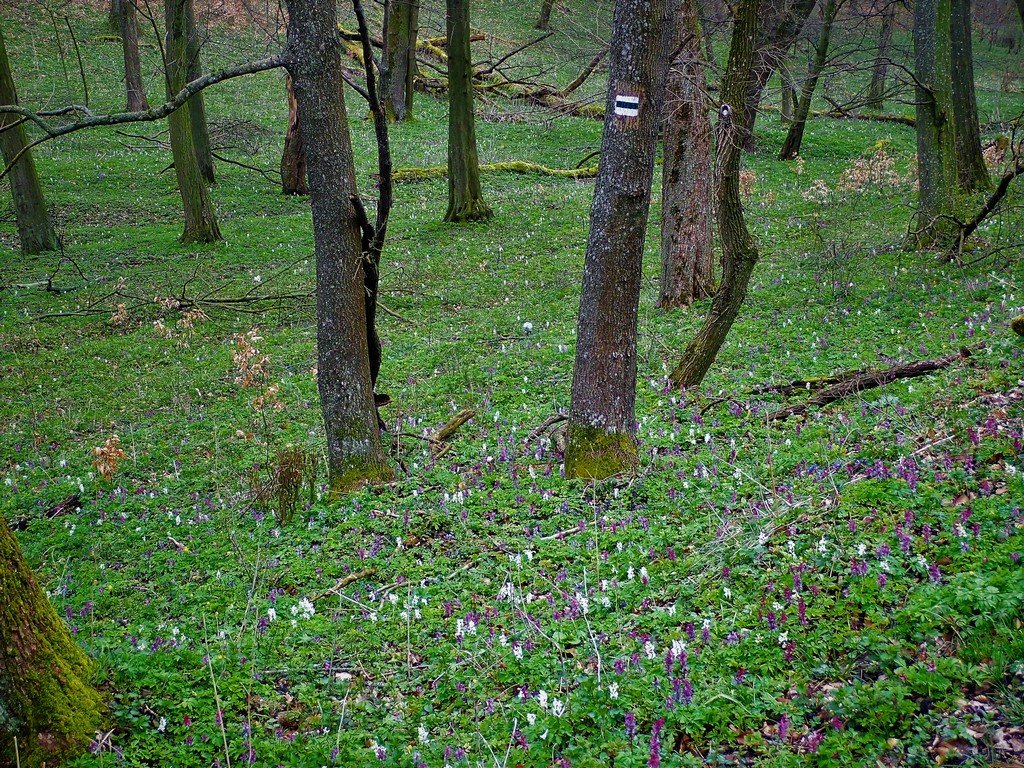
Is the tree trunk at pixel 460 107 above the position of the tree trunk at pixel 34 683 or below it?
above

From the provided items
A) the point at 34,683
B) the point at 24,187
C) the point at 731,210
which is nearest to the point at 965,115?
the point at 731,210

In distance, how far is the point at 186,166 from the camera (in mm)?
19750

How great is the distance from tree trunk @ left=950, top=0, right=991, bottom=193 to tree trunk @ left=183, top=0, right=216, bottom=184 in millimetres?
16899

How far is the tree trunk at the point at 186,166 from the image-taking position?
62.6 feet

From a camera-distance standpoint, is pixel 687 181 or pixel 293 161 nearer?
pixel 687 181

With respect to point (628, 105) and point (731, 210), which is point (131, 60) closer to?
point (731, 210)

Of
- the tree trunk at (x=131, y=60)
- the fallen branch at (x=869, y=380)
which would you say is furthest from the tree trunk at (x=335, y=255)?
the tree trunk at (x=131, y=60)

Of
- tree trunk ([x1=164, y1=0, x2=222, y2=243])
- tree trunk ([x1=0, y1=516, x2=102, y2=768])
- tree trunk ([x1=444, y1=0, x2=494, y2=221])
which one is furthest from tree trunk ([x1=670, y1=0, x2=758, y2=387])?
tree trunk ([x1=164, y1=0, x2=222, y2=243])

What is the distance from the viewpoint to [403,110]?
111ft

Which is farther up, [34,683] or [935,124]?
[935,124]

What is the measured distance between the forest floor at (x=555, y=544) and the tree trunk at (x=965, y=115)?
1.72 meters

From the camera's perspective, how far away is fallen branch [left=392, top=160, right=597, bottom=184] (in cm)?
2678

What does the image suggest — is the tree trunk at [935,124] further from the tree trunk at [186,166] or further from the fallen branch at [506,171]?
the tree trunk at [186,166]

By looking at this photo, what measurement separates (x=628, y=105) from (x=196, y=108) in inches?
803
